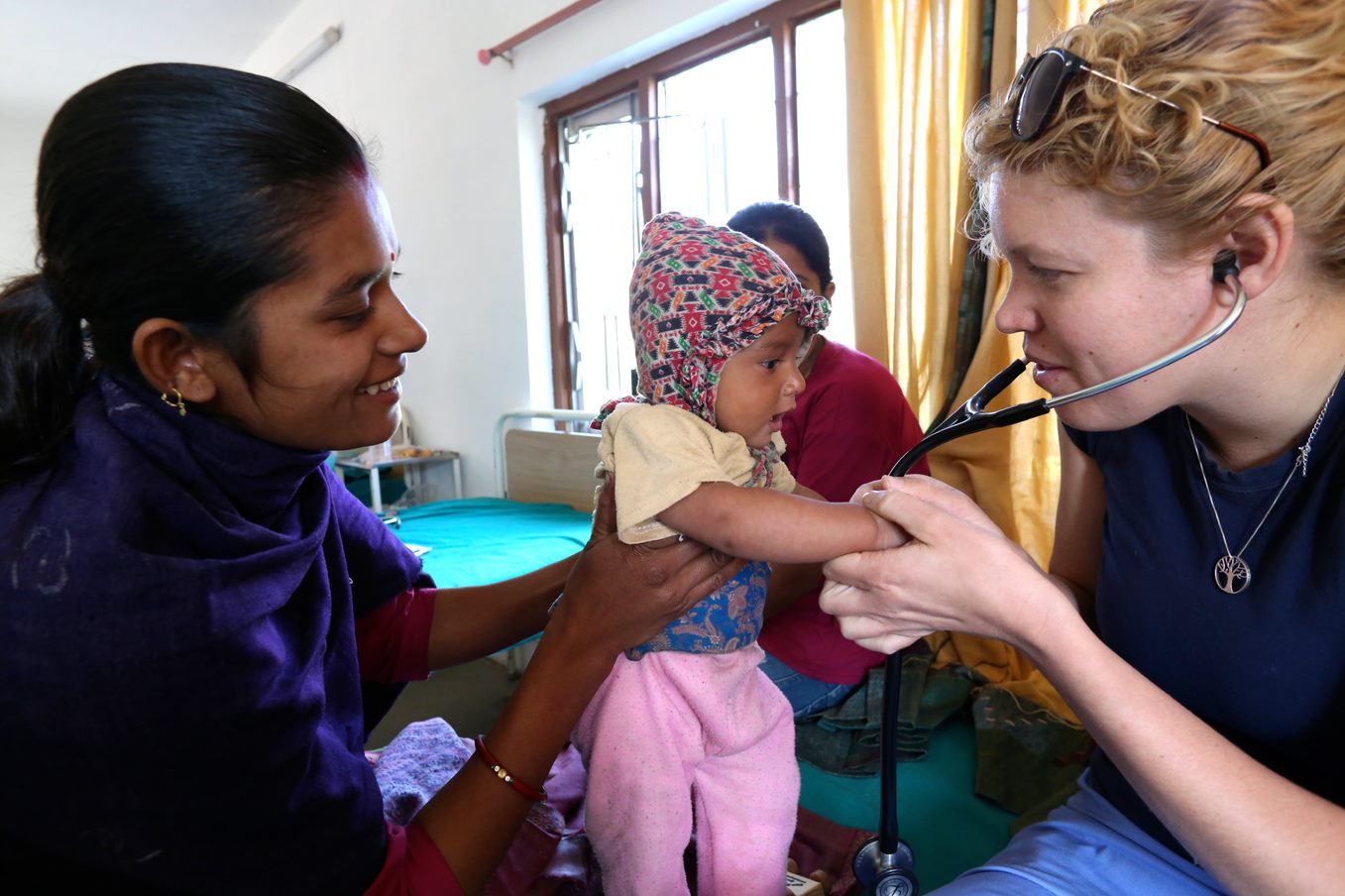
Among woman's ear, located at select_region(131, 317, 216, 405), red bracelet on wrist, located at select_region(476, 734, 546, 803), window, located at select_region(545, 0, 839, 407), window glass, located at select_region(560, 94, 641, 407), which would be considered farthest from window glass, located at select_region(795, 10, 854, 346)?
woman's ear, located at select_region(131, 317, 216, 405)

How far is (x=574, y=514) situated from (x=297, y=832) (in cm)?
248

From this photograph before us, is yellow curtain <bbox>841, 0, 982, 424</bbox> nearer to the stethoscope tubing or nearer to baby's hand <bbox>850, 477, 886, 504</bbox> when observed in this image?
the stethoscope tubing

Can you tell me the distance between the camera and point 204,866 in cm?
85

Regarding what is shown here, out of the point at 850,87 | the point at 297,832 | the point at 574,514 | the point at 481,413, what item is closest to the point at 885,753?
the point at 297,832

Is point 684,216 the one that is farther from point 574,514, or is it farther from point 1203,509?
point 574,514

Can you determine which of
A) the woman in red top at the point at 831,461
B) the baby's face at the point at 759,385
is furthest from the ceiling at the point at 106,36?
the baby's face at the point at 759,385

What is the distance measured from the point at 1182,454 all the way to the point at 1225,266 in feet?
0.93

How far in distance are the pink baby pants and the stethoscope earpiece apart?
0.78m

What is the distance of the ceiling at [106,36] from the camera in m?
4.80

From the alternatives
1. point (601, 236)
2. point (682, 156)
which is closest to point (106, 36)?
point (601, 236)

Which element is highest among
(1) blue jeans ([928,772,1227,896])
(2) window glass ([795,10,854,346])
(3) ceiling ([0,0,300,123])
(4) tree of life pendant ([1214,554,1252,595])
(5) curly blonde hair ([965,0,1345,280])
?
(3) ceiling ([0,0,300,123])

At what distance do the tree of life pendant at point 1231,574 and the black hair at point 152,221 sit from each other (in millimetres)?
1110

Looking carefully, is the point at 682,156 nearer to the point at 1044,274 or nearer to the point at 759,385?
the point at 759,385

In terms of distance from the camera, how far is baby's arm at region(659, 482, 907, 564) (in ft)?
3.18
